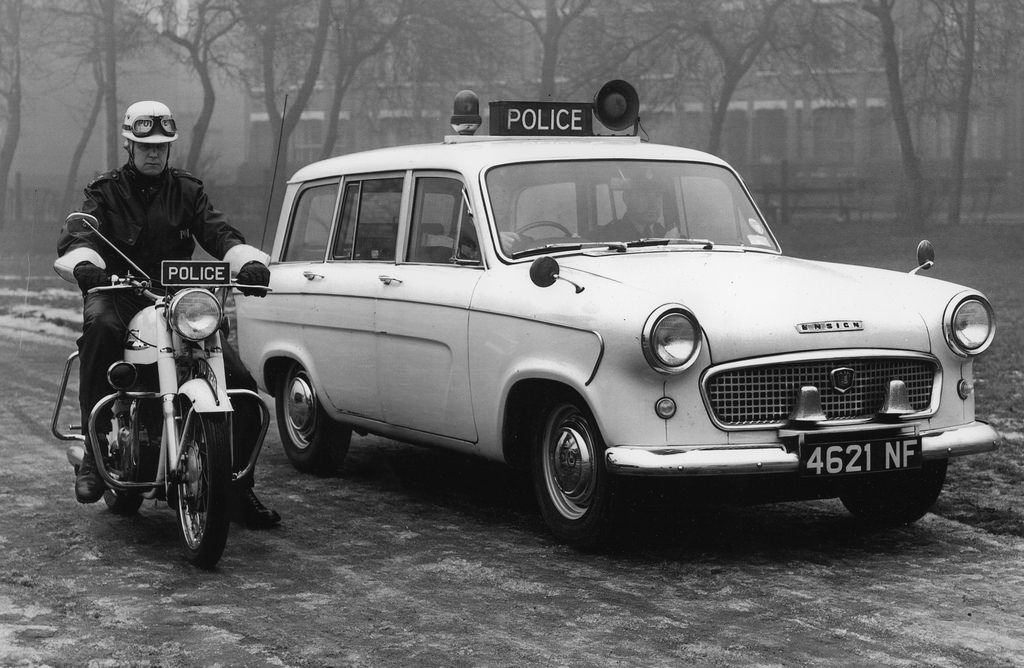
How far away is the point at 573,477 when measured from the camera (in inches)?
252

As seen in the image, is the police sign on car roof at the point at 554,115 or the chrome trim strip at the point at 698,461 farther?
the police sign on car roof at the point at 554,115

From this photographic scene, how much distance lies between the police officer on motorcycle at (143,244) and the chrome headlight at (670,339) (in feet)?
5.42

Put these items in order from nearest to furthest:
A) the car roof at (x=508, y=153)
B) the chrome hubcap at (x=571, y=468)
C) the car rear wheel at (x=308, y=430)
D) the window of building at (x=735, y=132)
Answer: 1. the chrome hubcap at (x=571, y=468)
2. the car roof at (x=508, y=153)
3. the car rear wheel at (x=308, y=430)
4. the window of building at (x=735, y=132)

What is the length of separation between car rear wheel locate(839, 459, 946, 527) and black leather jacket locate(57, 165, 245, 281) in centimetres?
299

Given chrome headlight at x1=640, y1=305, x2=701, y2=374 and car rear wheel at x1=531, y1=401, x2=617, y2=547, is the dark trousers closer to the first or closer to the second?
car rear wheel at x1=531, y1=401, x2=617, y2=547

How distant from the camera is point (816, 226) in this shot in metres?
34.2

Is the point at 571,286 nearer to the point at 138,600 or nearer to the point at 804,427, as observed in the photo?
the point at 804,427

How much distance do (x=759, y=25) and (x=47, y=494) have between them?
2874cm

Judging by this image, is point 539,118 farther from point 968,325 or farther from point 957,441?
point 957,441

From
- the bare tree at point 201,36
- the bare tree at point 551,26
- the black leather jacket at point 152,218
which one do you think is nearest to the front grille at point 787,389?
the black leather jacket at point 152,218

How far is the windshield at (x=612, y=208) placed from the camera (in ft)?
23.4

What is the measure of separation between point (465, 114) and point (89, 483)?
120 inches

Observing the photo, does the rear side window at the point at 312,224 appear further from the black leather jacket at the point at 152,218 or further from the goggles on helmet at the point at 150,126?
the goggles on helmet at the point at 150,126

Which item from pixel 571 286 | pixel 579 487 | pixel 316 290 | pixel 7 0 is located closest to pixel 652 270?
pixel 571 286
